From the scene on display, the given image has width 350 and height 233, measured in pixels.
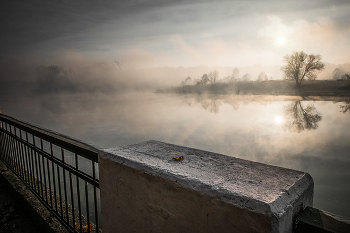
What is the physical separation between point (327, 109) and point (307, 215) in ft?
251

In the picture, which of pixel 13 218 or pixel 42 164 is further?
pixel 42 164

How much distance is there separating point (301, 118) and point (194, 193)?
200 feet

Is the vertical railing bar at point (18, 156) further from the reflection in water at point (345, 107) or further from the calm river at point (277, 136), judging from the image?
the reflection in water at point (345, 107)

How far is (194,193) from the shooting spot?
2.96ft

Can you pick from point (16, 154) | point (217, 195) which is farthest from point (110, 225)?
point (16, 154)

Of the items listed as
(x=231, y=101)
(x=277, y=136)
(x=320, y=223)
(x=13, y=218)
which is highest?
(x=320, y=223)

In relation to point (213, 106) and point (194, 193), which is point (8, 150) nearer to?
point (194, 193)

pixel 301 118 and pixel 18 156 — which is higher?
pixel 18 156

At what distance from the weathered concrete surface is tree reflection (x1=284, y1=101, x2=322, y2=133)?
5587 cm

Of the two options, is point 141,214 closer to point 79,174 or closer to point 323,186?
point 79,174

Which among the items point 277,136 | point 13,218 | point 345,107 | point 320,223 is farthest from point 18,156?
point 345,107

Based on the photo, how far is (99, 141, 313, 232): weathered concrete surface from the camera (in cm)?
76

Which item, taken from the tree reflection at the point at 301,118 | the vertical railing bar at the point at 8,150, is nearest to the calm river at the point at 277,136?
the tree reflection at the point at 301,118

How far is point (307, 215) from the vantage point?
854 mm
